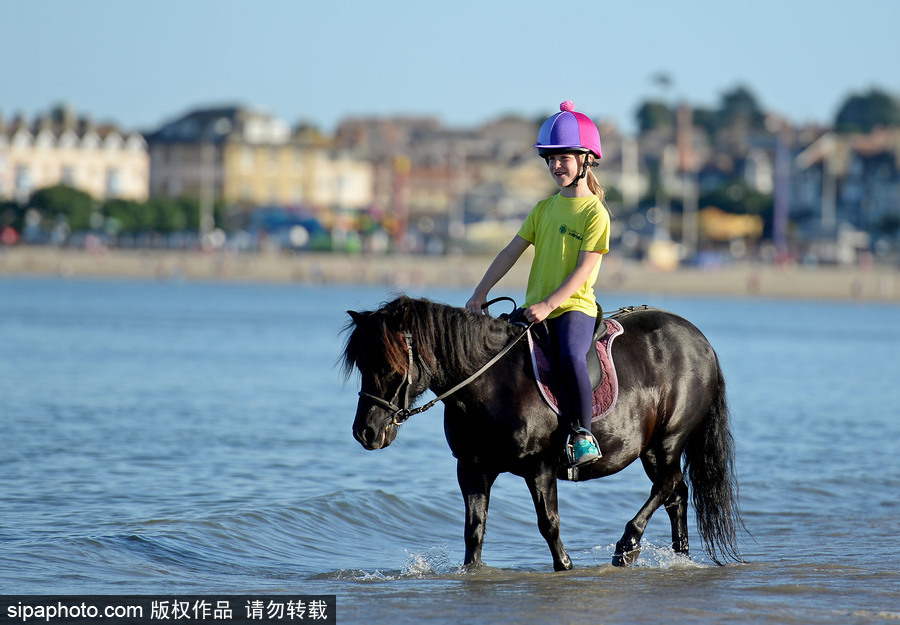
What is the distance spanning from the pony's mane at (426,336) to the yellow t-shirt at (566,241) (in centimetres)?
36

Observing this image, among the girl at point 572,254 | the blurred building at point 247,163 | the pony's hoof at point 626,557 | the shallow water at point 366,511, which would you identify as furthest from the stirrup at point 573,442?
the blurred building at point 247,163

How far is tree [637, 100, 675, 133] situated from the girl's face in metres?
189

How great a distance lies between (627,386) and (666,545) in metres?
2.05

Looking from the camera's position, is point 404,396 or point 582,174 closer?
point 404,396

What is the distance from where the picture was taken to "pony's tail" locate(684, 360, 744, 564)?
8172 mm

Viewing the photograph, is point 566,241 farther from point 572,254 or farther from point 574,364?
point 574,364

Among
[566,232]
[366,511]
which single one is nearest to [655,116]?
[366,511]

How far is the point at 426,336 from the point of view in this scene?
6.75 meters

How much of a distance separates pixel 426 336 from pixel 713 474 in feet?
8.32

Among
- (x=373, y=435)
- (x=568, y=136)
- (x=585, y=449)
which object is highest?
(x=568, y=136)

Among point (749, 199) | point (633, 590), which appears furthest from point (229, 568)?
point (749, 199)

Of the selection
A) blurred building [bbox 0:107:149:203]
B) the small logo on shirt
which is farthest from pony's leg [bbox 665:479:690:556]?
blurred building [bbox 0:107:149:203]

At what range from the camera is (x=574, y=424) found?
6934 mm

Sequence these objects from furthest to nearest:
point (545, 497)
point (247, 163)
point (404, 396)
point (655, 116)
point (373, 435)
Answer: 1. point (655, 116)
2. point (247, 163)
3. point (545, 497)
4. point (404, 396)
5. point (373, 435)
